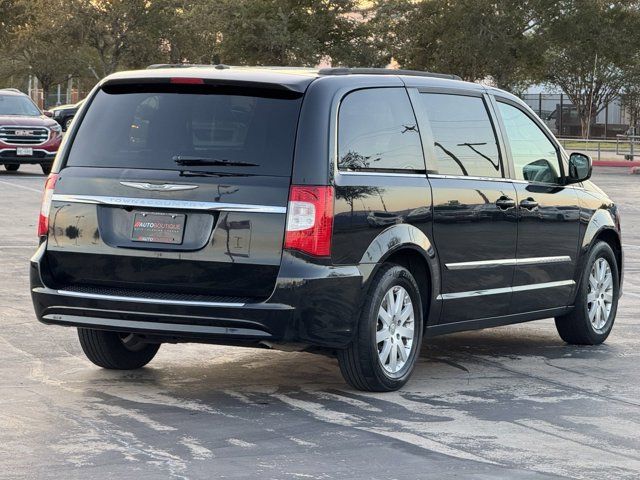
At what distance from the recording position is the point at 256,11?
2581 inches

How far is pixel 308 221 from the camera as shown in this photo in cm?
783

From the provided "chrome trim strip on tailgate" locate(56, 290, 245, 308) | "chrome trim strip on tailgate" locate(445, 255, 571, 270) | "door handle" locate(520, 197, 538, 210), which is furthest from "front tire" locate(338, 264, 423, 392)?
"door handle" locate(520, 197, 538, 210)

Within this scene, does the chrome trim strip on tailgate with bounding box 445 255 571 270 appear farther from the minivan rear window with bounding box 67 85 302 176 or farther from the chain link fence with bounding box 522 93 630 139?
the chain link fence with bounding box 522 93 630 139

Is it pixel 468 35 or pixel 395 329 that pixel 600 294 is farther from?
pixel 468 35

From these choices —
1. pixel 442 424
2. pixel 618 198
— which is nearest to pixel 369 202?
pixel 442 424

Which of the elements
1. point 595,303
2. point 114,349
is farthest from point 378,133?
point 595,303

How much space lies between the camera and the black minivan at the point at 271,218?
7852 mm

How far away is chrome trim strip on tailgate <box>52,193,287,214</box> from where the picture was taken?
7.84 m

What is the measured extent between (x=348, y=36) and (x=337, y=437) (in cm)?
6152

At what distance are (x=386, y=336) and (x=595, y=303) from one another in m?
2.80

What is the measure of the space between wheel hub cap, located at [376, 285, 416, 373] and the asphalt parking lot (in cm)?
21

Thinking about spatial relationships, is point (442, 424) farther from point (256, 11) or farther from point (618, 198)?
point (256, 11)

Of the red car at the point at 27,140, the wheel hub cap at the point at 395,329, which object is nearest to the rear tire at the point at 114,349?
the wheel hub cap at the point at 395,329

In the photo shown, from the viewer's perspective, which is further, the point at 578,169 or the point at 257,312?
A: the point at 578,169
